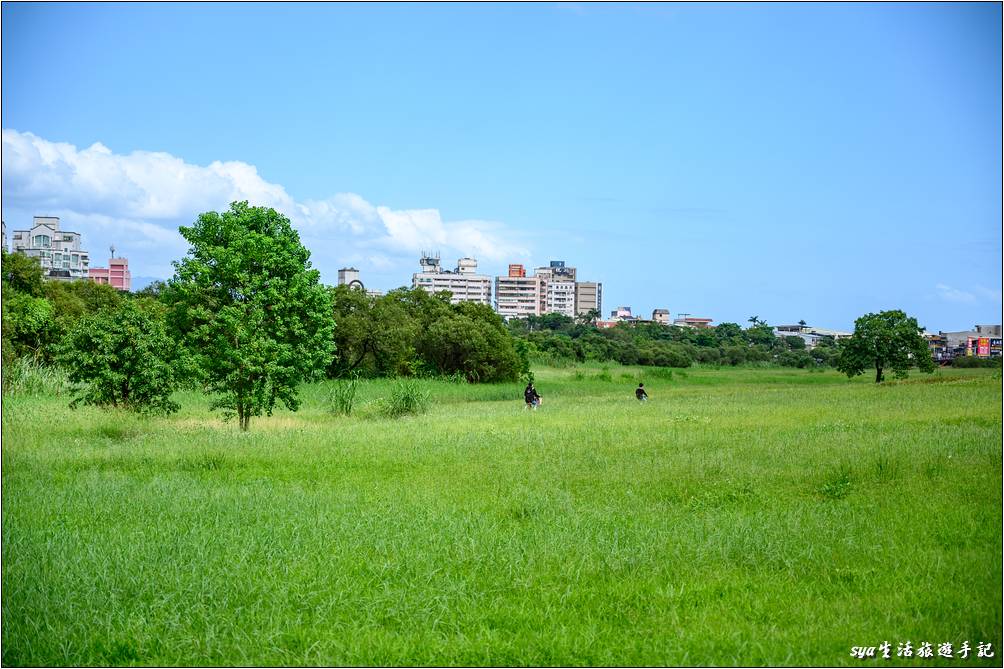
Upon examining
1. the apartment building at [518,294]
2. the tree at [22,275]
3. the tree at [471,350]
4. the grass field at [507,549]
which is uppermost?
the apartment building at [518,294]

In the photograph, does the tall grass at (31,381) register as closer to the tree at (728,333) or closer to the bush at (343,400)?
the bush at (343,400)

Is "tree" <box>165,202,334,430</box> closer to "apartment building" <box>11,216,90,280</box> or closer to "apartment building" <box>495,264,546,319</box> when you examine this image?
"apartment building" <box>11,216,90,280</box>

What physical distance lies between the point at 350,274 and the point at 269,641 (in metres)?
133

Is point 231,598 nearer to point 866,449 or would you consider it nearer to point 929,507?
point 929,507

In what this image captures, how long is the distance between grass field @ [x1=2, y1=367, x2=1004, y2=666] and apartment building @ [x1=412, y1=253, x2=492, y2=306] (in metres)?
143

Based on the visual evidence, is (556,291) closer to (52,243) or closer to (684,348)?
(52,243)

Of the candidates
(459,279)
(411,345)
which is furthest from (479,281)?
(411,345)

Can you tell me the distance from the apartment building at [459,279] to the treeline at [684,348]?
245 feet

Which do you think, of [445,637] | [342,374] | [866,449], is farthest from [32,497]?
[342,374]

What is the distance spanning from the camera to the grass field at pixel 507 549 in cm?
718

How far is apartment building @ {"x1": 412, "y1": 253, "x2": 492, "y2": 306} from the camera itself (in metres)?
162

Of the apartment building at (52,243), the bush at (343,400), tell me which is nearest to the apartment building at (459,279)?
the apartment building at (52,243)

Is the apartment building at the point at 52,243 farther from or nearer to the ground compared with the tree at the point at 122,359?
farther from the ground

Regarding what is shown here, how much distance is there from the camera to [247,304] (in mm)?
23781
